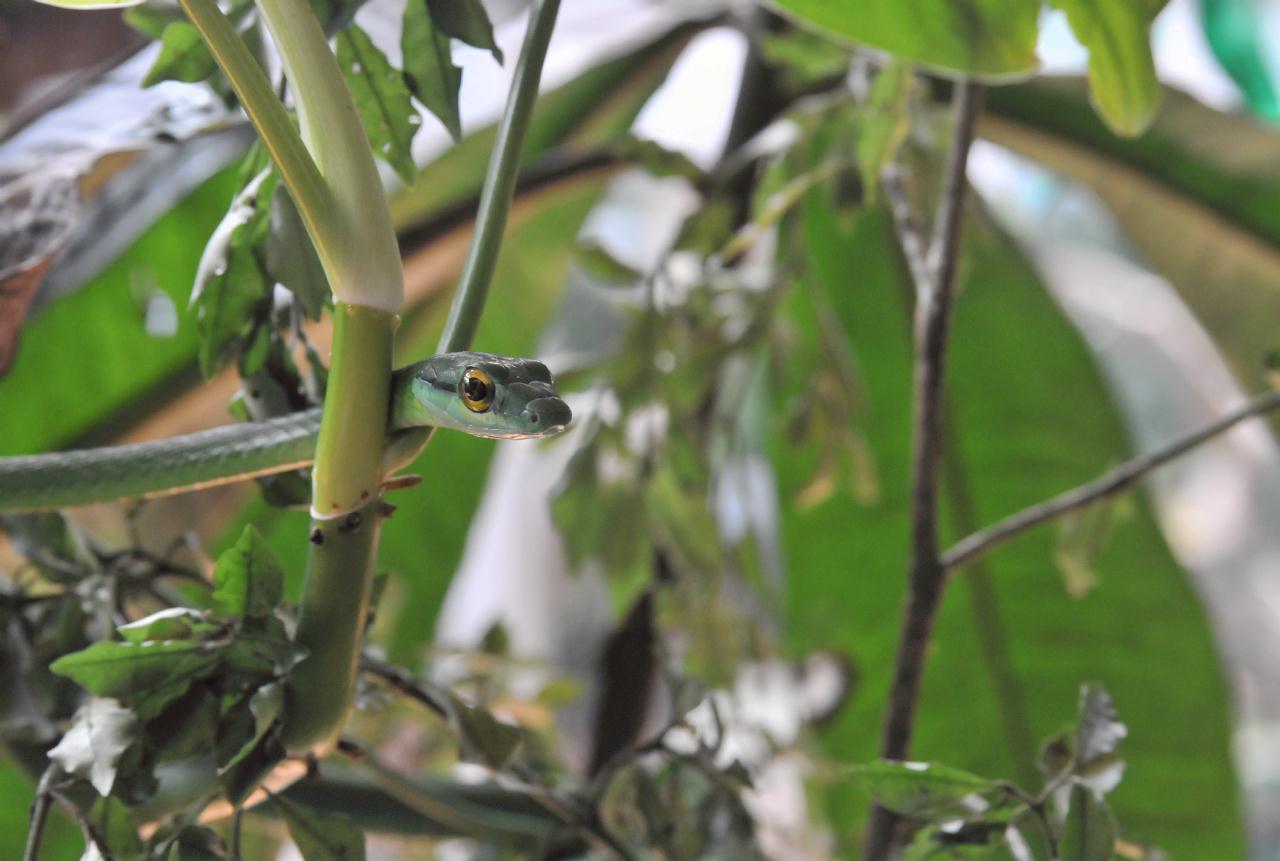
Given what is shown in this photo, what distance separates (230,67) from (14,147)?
11.1 inches

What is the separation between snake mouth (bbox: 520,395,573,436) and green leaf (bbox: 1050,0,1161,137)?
25 cm

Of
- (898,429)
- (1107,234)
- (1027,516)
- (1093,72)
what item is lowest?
(1107,234)

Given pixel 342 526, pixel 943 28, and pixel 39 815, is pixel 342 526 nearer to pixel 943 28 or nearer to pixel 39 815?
pixel 39 815

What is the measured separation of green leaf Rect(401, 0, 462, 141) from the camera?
12.0 inches

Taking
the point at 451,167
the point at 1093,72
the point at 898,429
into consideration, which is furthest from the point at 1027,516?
the point at 451,167

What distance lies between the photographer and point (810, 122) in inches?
22.1

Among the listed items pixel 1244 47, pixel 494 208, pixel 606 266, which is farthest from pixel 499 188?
pixel 1244 47

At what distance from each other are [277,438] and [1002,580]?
0.66 metres

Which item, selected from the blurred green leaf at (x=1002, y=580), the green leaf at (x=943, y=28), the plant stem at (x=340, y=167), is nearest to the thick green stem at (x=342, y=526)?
the plant stem at (x=340, y=167)

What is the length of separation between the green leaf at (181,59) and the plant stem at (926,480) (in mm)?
258

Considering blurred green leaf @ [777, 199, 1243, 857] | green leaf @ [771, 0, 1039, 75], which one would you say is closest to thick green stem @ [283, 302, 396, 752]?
green leaf @ [771, 0, 1039, 75]

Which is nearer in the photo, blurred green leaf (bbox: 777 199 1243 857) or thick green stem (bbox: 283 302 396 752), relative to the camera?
thick green stem (bbox: 283 302 396 752)

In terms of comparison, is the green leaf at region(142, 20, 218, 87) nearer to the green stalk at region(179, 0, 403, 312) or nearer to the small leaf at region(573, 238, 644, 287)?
the green stalk at region(179, 0, 403, 312)

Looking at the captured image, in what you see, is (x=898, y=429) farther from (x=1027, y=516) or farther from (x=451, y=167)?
(x=1027, y=516)
